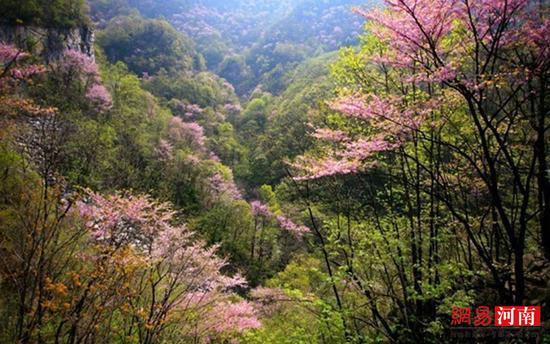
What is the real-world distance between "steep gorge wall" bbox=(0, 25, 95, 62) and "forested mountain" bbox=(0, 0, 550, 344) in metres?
0.15

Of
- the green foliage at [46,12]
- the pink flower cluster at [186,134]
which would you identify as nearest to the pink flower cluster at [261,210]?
the pink flower cluster at [186,134]

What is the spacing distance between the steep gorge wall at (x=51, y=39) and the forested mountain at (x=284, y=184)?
153 millimetres

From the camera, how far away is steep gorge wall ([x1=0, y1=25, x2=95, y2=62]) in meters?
19.7

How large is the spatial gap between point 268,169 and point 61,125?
18.3 meters

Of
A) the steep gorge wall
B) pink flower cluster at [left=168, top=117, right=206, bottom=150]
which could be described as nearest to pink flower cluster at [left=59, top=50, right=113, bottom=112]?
the steep gorge wall

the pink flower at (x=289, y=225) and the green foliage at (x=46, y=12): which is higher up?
the green foliage at (x=46, y=12)

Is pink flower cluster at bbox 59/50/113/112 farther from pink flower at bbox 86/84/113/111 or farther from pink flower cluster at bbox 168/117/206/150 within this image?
pink flower cluster at bbox 168/117/206/150

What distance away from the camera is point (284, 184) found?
2419cm

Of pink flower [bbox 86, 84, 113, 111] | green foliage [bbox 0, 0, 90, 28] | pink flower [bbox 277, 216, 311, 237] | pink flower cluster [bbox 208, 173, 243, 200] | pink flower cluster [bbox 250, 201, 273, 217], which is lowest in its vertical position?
pink flower [bbox 277, 216, 311, 237]

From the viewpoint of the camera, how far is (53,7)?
24094 mm

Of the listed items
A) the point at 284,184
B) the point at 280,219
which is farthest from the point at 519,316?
the point at 284,184

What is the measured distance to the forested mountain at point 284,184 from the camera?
4.25 m

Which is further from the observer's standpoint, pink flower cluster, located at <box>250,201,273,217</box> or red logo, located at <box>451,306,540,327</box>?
pink flower cluster, located at <box>250,201,273,217</box>

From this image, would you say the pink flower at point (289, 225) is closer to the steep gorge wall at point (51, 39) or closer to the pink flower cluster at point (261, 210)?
the pink flower cluster at point (261, 210)
